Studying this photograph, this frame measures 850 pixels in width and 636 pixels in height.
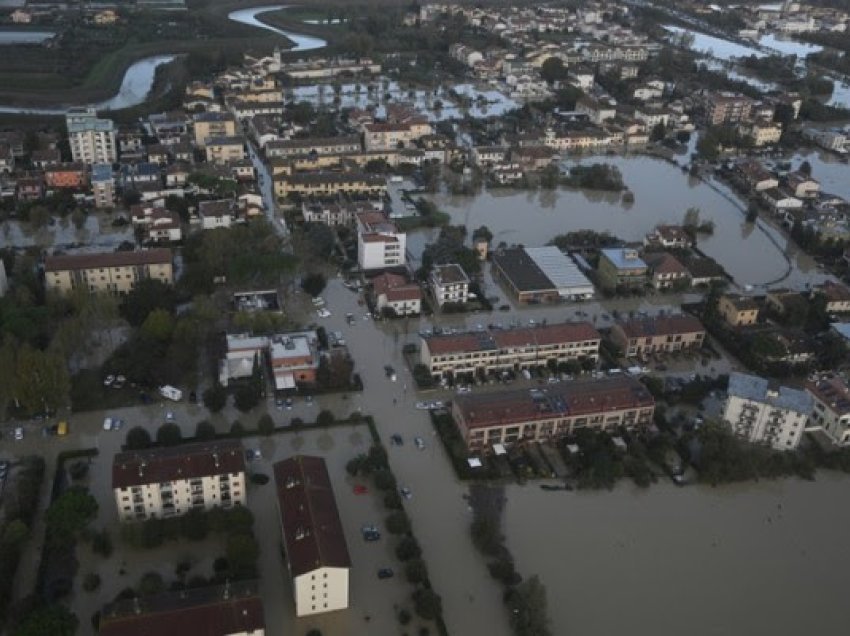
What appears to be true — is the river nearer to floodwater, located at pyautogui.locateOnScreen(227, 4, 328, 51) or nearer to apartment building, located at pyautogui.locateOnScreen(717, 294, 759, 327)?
floodwater, located at pyautogui.locateOnScreen(227, 4, 328, 51)

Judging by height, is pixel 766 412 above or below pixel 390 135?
above

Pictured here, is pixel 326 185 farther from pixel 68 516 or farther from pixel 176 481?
pixel 68 516

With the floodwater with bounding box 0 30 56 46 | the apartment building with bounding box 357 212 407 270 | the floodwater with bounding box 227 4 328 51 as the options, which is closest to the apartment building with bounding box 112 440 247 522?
the apartment building with bounding box 357 212 407 270

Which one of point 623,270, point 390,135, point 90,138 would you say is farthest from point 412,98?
point 623,270

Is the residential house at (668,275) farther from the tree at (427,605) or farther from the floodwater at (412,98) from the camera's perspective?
the floodwater at (412,98)

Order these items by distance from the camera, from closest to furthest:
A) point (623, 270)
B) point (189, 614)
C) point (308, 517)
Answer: point (189, 614) → point (308, 517) → point (623, 270)

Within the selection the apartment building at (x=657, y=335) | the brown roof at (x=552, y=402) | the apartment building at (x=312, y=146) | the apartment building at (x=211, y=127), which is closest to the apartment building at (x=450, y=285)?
the apartment building at (x=657, y=335)
